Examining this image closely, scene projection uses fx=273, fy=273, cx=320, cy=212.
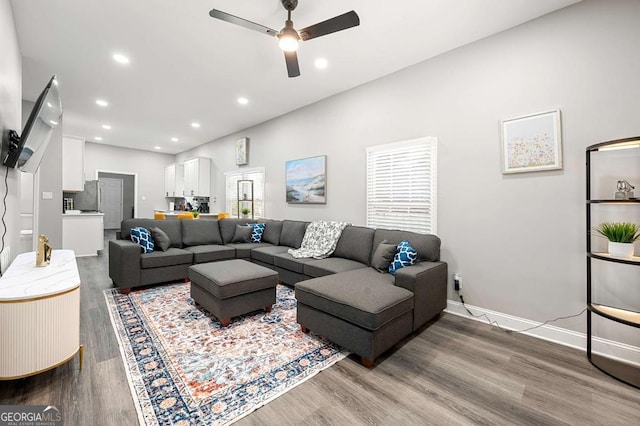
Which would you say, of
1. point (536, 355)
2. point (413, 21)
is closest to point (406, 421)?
point (536, 355)

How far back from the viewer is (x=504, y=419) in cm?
156

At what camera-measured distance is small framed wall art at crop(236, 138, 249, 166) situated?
6277mm

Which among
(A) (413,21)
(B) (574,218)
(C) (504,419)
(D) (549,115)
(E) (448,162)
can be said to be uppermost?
(A) (413,21)

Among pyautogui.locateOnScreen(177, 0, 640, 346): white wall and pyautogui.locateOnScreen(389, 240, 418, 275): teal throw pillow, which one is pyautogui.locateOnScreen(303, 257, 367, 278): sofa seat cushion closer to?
pyautogui.locateOnScreen(389, 240, 418, 275): teal throw pillow

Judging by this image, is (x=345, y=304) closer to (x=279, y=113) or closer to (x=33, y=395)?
(x=33, y=395)

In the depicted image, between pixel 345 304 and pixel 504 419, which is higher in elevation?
pixel 345 304

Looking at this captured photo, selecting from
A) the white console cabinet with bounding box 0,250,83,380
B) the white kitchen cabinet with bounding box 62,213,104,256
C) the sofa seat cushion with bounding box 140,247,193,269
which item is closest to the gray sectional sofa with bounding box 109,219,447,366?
the sofa seat cushion with bounding box 140,247,193,269

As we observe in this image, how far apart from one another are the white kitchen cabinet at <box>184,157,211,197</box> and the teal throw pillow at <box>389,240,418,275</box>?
246 inches

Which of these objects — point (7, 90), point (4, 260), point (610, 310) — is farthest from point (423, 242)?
point (7, 90)

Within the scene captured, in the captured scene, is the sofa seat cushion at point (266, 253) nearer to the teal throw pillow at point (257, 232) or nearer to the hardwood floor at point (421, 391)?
the teal throw pillow at point (257, 232)

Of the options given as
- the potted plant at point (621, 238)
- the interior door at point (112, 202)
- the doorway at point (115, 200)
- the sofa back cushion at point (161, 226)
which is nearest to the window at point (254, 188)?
the sofa back cushion at point (161, 226)

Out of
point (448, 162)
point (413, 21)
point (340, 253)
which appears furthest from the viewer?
point (340, 253)

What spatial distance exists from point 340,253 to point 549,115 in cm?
266

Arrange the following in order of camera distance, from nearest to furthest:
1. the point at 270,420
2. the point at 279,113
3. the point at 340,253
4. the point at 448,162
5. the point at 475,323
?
the point at 270,420 → the point at 475,323 → the point at 448,162 → the point at 340,253 → the point at 279,113
